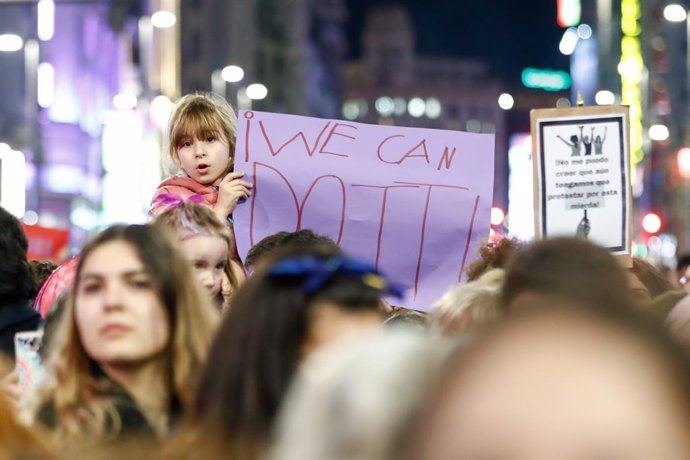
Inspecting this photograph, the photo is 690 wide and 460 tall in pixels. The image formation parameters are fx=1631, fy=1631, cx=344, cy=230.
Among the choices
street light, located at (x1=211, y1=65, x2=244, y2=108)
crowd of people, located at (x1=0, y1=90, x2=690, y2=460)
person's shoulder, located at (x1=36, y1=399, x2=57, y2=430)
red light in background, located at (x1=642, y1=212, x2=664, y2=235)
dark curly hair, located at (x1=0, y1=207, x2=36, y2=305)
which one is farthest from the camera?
red light in background, located at (x1=642, y1=212, x2=664, y2=235)

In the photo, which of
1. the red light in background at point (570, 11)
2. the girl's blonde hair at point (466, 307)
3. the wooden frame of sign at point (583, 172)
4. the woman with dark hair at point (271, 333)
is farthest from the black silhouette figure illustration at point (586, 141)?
the red light in background at point (570, 11)

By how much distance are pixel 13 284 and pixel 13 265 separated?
0.07 metres

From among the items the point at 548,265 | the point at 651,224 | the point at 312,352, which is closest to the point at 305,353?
the point at 312,352

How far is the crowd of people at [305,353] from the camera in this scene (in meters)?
1.20

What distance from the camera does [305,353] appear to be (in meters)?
2.98

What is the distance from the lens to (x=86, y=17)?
74250 millimetres

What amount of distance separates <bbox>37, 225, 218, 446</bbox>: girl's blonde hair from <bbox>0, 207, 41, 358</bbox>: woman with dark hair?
1.83 m

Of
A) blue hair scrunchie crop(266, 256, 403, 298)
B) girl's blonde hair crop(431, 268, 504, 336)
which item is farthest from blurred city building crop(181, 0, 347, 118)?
blue hair scrunchie crop(266, 256, 403, 298)

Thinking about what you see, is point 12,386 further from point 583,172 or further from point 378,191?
point 583,172

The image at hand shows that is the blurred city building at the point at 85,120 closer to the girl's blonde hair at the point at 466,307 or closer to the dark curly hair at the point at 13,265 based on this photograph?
the dark curly hair at the point at 13,265

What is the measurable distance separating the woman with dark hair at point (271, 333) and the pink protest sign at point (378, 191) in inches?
161

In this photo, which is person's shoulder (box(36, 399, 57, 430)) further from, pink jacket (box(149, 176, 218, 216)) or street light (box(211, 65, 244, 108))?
street light (box(211, 65, 244, 108))

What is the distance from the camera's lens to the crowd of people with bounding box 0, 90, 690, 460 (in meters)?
1.20

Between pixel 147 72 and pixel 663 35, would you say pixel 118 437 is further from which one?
pixel 663 35
